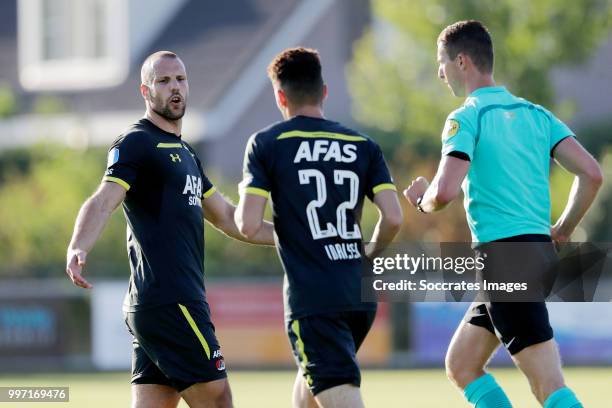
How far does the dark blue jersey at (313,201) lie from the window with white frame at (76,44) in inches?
899

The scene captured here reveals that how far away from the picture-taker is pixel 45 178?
25.8m

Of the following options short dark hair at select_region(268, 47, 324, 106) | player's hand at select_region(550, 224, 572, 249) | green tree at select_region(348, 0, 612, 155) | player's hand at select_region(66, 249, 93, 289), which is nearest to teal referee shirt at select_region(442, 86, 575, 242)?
player's hand at select_region(550, 224, 572, 249)

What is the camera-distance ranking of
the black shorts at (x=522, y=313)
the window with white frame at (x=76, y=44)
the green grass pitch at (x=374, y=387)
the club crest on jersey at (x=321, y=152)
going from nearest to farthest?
the club crest on jersey at (x=321, y=152) → the black shorts at (x=522, y=313) → the green grass pitch at (x=374, y=387) → the window with white frame at (x=76, y=44)

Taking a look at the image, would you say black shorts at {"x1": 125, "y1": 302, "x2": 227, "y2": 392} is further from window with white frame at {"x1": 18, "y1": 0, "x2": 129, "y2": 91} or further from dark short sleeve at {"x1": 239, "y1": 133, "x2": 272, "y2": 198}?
window with white frame at {"x1": 18, "y1": 0, "x2": 129, "y2": 91}

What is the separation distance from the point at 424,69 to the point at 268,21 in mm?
4901

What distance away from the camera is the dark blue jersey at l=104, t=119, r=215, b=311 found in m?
8.09

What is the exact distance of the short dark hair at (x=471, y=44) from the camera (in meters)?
7.98

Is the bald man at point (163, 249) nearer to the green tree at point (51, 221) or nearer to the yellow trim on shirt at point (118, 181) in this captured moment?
the yellow trim on shirt at point (118, 181)

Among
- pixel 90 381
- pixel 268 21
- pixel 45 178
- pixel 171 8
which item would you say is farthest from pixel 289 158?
pixel 171 8

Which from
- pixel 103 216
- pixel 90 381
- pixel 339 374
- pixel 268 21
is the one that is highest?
pixel 268 21

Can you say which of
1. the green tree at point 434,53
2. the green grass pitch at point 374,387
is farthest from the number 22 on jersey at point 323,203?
the green tree at point 434,53

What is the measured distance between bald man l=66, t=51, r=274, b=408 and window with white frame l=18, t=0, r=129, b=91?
72.0 ft

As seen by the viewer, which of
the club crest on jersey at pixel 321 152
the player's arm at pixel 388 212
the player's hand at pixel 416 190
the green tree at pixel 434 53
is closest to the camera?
the club crest on jersey at pixel 321 152

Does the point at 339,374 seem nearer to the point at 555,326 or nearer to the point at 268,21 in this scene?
the point at 555,326
